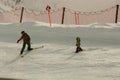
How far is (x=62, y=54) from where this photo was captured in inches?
740

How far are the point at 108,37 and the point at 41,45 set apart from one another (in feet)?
14.8

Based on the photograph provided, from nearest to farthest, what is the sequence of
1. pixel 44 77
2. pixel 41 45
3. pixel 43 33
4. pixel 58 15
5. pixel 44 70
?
pixel 44 77
pixel 44 70
pixel 41 45
pixel 43 33
pixel 58 15

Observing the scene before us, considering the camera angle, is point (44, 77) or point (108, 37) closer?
point (44, 77)

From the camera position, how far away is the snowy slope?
617 inches

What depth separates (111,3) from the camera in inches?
2422

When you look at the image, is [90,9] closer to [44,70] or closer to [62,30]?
[62,30]

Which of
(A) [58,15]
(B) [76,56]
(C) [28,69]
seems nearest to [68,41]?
(B) [76,56]

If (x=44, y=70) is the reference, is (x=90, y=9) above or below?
above

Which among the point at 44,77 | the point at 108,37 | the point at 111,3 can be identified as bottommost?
the point at 44,77

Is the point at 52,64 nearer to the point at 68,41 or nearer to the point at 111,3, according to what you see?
the point at 68,41

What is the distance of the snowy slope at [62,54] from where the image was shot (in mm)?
15672

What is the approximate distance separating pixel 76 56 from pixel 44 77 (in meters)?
3.43

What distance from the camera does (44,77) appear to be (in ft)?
50.1

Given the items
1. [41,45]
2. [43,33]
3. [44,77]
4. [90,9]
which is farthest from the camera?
[90,9]
